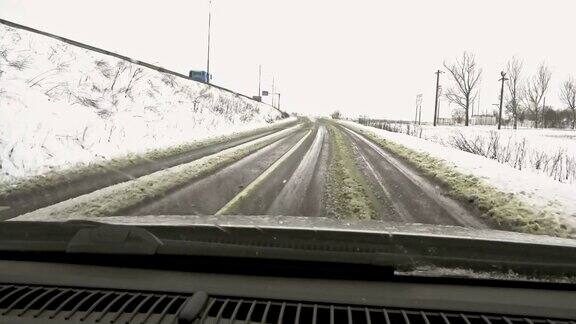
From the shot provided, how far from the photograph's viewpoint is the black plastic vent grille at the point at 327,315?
2164 mm

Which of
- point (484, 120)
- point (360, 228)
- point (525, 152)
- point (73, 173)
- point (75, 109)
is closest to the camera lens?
point (360, 228)

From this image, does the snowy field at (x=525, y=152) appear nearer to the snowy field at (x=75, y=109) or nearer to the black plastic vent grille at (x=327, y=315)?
the snowy field at (x=75, y=109)

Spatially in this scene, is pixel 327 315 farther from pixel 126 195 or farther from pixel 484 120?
pixel 484 120

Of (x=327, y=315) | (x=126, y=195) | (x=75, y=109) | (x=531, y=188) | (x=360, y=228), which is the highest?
(x=75, y=109)

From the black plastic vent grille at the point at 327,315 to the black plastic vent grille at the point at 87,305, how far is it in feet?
0.65

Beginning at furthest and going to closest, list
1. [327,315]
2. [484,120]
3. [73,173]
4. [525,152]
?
1. [484,120]
2. [525,152]
3. [73,173]
4. [327,315]

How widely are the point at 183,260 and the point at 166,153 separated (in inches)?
465

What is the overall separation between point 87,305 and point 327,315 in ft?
3.39

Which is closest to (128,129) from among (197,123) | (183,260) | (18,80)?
(18,80)

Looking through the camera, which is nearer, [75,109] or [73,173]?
[73,173]

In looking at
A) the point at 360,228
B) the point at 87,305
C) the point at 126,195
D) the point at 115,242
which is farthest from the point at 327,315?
the point at 126,195

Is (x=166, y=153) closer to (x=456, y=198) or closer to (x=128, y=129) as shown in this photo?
(x=128, y=129)

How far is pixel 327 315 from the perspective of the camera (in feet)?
7.33

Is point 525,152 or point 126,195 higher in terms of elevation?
point 525,152
